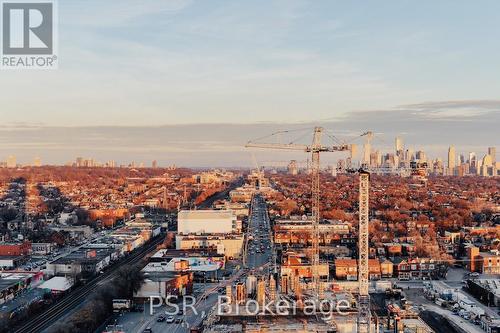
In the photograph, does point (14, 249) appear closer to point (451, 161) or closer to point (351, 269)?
point (351, 269)

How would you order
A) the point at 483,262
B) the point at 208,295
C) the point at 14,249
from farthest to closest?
the point at 14,249, the point at 483,262, the point at 208,295

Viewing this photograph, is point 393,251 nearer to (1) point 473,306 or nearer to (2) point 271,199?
(1) point 473,306

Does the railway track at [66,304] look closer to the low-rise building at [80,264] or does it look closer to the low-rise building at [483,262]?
the low-rise building at [80,264]

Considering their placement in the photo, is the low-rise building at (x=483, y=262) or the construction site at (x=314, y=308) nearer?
the construction site at (x=314, y=308)

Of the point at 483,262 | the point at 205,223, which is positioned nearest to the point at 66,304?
the point at 205,223

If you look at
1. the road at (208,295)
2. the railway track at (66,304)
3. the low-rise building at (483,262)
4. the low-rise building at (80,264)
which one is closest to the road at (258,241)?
the road at (208,295)

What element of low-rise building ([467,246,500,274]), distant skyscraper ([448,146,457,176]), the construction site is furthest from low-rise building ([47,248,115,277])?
distant skyscraper ([448,146,457,176])

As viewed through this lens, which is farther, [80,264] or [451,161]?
[451,161]

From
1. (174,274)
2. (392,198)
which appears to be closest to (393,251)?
(174,274)
